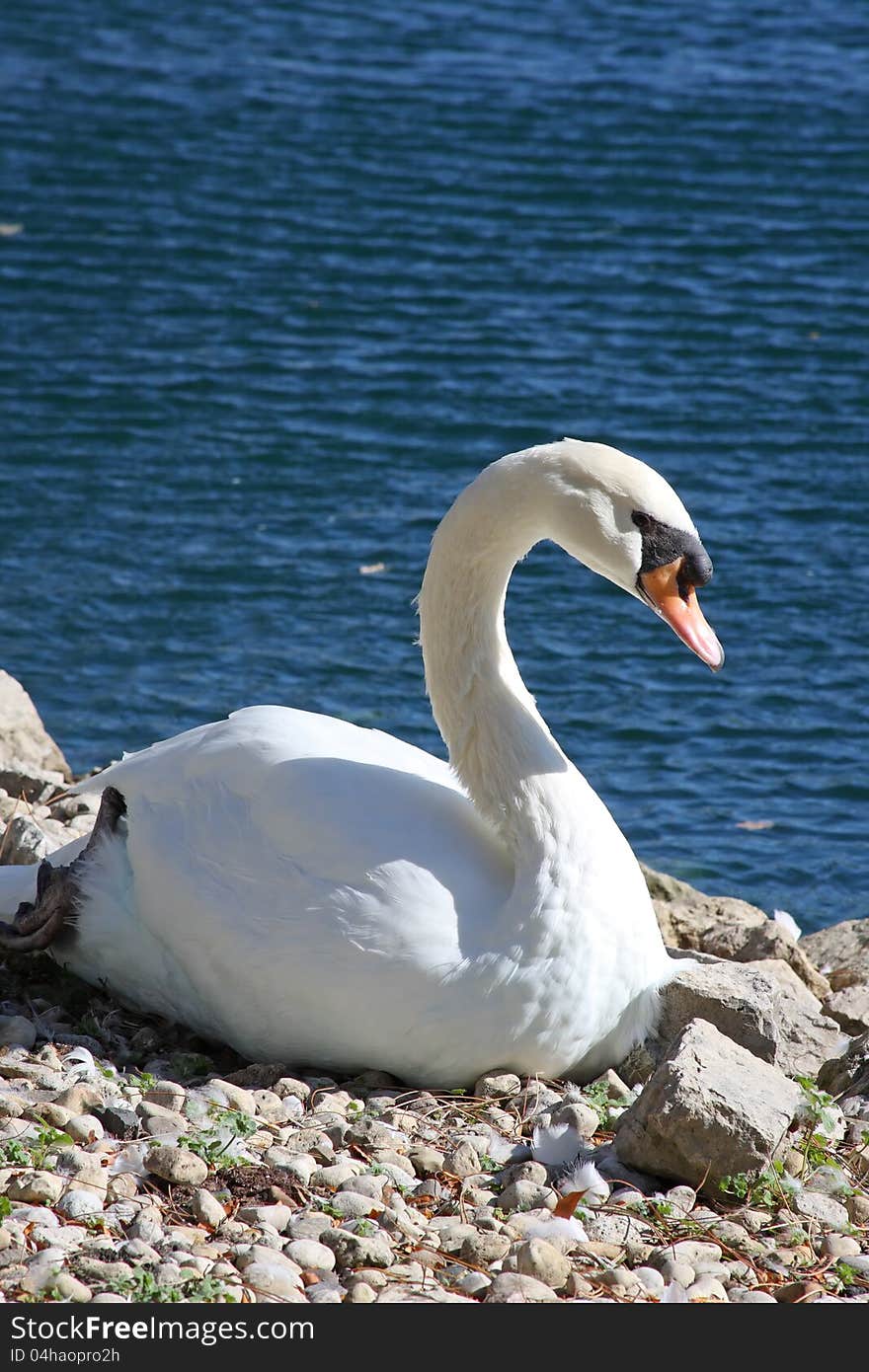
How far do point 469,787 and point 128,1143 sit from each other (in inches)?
58.9

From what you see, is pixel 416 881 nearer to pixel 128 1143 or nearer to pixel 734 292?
pixel 128 1143

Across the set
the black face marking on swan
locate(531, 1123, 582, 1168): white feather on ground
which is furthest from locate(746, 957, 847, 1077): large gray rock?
the black face marking on swan

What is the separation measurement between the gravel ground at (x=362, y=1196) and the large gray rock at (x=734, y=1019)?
183 millimetres

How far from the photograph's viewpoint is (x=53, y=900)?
6.00 meters

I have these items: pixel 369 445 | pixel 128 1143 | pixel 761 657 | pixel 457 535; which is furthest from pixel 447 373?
pixel 128 1143

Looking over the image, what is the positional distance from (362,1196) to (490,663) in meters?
1.72

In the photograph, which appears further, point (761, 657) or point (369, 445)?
point (369, 445)

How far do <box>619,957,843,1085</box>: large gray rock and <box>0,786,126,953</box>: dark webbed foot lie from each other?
1742mm

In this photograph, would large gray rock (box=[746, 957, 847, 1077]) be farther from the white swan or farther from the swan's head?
the swan's head

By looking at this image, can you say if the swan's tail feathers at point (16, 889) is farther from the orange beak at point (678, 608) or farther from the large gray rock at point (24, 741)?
the orange beak at point (678, 608)

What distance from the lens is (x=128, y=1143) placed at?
16.1 ft

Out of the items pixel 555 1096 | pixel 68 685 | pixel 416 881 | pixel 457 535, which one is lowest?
pixel 68 685

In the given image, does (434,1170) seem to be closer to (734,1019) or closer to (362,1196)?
(362,1196)

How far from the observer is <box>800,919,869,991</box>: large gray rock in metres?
7.19
